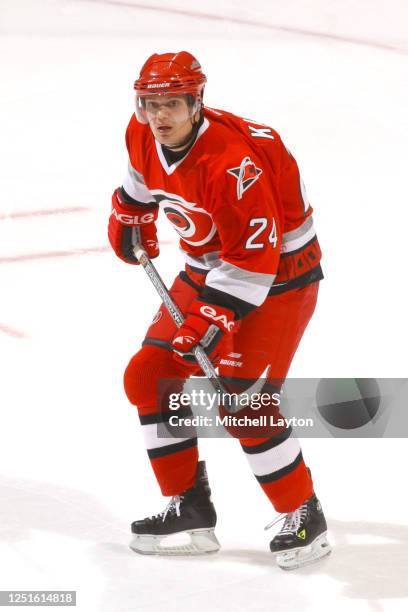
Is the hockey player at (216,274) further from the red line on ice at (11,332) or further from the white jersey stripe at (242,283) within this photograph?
the red line on ice at (11,332)

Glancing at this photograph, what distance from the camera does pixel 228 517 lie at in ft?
9.93

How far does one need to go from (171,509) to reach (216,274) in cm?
66

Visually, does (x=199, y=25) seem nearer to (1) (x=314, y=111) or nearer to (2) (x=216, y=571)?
(1) (x=314, y=111)

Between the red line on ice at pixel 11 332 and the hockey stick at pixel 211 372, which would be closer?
the hockey stick at pixel 211 372

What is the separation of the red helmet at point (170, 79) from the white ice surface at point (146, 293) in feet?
3.44

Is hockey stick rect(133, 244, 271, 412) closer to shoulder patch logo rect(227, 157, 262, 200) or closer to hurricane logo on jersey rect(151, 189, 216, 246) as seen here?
hurricane logo on jersey rect(151, 189, 216, 246)

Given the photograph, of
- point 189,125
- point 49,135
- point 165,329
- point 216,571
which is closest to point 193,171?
point 189,125

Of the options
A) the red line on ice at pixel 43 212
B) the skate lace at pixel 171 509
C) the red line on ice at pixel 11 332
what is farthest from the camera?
the red line on ice at pixel 43 212

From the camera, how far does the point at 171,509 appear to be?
2928 mm

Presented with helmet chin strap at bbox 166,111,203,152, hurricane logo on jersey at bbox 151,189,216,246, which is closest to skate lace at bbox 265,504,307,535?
hurricane logo on jersey at bbox 151,189,216,246

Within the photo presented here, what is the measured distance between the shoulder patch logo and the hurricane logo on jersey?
0.47ft

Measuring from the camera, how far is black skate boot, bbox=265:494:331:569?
276 centimetres

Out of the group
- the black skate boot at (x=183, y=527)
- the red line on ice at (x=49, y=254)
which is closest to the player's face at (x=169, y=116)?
the black skate boot at (x=183, y=527)

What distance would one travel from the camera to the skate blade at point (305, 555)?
274cm
